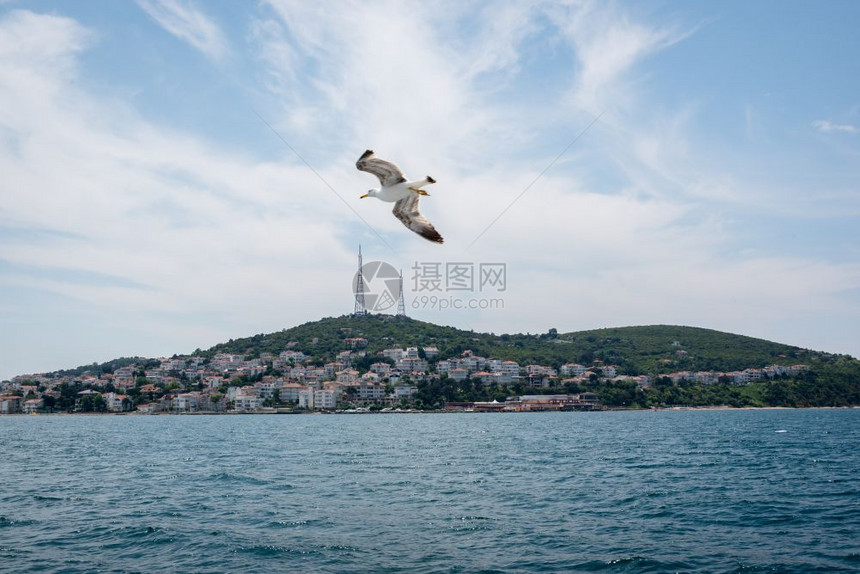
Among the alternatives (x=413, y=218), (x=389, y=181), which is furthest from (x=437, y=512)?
(x=389, y=181)

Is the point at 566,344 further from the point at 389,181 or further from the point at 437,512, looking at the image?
the point at 389,181

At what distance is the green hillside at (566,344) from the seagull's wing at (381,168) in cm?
12773

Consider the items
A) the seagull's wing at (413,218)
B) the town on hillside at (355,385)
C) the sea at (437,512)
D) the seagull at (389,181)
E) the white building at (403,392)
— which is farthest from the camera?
the white building at (403,392)

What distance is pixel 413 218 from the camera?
11125mm

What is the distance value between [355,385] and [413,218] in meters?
110

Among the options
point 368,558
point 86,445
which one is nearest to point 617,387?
point 86,445

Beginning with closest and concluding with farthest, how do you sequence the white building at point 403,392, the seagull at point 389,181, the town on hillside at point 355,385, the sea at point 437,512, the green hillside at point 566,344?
the seagull at point 389,181 < the sea at point 437,512 < the town on hillside at point 355,385 < the white building at point 403,392 < the green hillside at point 566,344

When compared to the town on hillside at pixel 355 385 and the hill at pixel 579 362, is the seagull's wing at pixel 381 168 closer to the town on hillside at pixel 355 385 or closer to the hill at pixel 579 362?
the town on hillside at pixel 355 385

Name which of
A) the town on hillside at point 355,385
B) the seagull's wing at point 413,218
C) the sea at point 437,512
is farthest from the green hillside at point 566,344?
the seagull's wing at point 413,218

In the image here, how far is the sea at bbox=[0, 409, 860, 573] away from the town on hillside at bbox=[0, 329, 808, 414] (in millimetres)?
76904

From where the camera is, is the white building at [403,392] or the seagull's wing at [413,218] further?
the white building at [403,392]

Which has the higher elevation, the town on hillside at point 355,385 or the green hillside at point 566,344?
the green hillside at point 566,344

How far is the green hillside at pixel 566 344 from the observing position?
136 metres

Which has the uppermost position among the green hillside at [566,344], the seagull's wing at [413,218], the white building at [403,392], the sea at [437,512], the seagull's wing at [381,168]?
the green hillside at [566,344]
